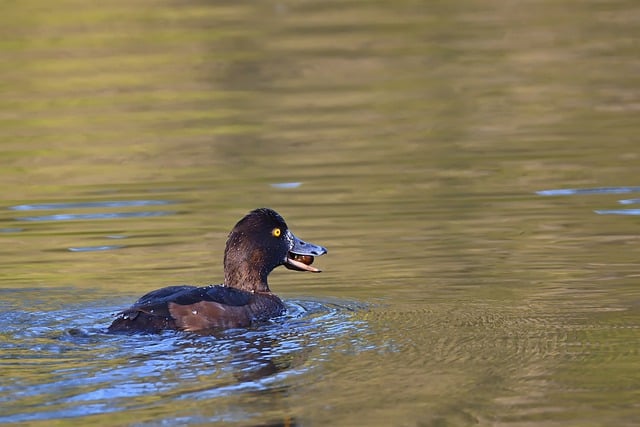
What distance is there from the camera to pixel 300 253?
32.0 ft

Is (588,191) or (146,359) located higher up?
(588,191)

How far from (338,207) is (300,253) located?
107 inches

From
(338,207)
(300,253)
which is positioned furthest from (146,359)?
(338,207)

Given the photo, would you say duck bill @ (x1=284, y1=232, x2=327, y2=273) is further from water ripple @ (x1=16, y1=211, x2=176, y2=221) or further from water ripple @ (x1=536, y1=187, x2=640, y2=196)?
water ripple @ (x1=536, y1=187, x2=640, y2=196)

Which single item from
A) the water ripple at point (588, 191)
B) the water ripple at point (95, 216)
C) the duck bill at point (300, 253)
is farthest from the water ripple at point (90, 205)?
the water ripple at point (588, 191)

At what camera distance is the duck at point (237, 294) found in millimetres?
8406

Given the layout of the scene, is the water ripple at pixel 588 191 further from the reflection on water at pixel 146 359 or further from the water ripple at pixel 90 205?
the reflection on water at pixel 146 359

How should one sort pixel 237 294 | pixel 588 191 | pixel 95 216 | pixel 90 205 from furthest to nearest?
pixel 90 205
pixel 95 216
pixel 588 191
pixel 237 294

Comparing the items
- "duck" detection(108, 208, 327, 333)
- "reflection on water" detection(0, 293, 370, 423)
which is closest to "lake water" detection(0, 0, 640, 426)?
"reflection on water" detection(0, 293, 370, 423)

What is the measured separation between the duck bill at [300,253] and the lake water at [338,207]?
211mm

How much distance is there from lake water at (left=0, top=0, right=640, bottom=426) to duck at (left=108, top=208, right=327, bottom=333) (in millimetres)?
153

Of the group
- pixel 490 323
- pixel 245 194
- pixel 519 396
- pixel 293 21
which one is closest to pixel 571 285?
pixel 490 323

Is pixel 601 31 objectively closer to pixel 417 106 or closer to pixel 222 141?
pixel 417 106

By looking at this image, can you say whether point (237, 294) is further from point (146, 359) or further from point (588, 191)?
point (588, 191)
